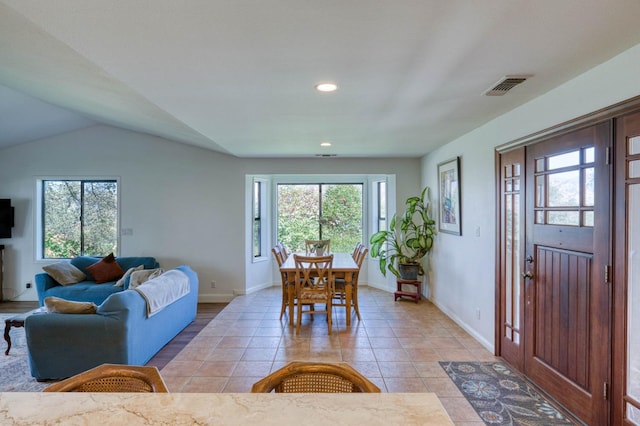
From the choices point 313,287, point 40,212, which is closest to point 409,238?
point 313,287

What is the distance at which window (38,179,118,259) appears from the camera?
5.96 meters

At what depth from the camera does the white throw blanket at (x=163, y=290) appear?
11.2 ft

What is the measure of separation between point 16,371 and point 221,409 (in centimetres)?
360

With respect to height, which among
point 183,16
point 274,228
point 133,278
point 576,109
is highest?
point 183,16

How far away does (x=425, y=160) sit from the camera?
560cm

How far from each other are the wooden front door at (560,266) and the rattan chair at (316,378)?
1.82 meters

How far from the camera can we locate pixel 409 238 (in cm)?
A: 572

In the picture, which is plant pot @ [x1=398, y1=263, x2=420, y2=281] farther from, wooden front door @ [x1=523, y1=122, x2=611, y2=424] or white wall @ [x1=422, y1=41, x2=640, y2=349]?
wooden front door @ [x1=523, y1=122, x2=611, y2=424]

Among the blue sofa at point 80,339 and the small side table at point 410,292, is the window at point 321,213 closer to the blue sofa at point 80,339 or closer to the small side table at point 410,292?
the small side table at point 410,292

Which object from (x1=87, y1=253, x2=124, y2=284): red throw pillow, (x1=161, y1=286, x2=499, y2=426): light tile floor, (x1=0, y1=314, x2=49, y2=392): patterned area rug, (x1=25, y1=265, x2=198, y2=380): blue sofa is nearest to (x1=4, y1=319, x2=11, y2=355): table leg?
(x1=0, y1=314, x2=49, y2=392): patterned area rug

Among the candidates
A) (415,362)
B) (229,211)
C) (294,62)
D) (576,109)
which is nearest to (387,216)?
(229,211)

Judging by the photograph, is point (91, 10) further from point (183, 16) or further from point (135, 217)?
point (135, 217)

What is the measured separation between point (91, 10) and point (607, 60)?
2725mm

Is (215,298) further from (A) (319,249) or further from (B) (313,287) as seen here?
(B) (313,287)
